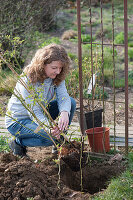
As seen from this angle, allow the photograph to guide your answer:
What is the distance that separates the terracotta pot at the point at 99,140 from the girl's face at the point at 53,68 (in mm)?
794

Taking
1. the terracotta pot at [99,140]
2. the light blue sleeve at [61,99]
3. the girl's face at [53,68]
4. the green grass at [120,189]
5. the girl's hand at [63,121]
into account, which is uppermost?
the girl's face at [53,68]

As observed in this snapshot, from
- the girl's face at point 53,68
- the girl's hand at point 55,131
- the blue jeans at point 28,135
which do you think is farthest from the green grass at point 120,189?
the girl's face at point 53,68

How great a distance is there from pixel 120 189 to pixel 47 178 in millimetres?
684

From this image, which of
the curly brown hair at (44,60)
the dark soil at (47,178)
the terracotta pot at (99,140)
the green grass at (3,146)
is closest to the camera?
the dark soil at (47,178)

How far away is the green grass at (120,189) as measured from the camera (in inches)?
108

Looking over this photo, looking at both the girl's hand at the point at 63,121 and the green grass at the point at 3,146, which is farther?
the green grass at the point at 3,146

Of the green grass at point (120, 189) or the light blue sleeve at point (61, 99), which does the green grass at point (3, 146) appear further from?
the green grass at point (120, 189)

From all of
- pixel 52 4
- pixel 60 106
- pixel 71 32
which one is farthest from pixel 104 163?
pixel 71 32

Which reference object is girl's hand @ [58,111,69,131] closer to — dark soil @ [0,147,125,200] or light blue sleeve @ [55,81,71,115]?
light blue sleeve @ [55,81,71,115]

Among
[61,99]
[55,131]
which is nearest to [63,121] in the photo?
[55,131]

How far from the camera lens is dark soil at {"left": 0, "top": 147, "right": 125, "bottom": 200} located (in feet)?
8.92

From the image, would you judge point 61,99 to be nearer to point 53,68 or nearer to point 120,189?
point 53,68

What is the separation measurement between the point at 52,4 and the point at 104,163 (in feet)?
15.9

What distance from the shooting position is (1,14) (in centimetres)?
666
